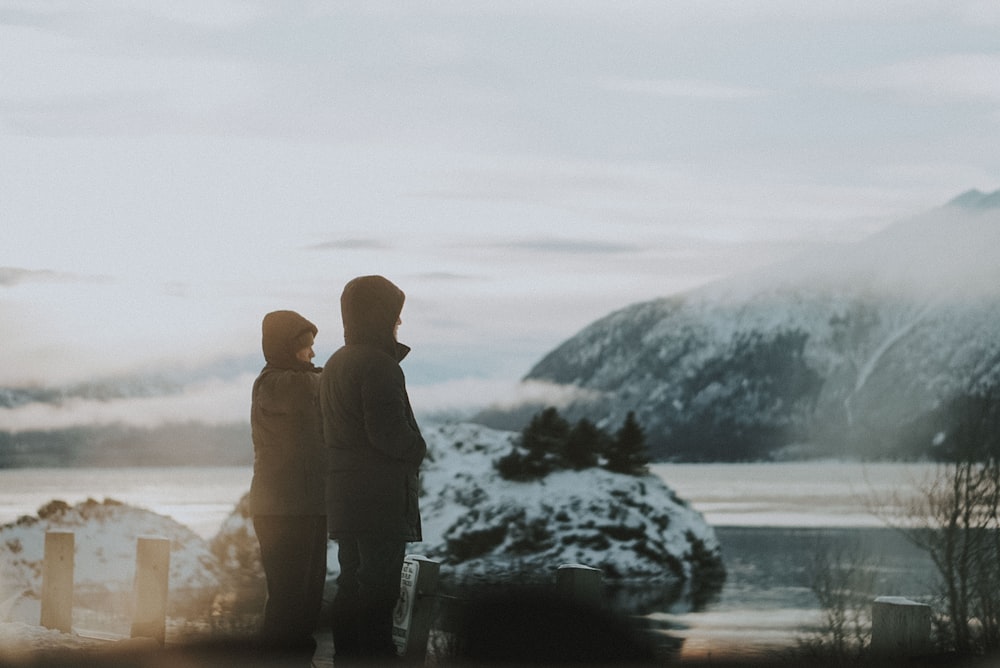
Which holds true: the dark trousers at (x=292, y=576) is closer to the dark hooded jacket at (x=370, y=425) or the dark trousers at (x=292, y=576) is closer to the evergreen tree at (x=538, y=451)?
the dark hooded jacket at (x=370, y=425)

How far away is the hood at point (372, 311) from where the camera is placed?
27.0 ft

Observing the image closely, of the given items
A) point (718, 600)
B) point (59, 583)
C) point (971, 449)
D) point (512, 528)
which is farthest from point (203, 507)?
point (59, 583)

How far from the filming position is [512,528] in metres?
80.8

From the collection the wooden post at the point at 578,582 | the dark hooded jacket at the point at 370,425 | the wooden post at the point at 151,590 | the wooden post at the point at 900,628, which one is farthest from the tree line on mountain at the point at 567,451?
the dark hooded jacket at the point at 370,425

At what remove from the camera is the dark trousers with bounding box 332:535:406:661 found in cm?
804

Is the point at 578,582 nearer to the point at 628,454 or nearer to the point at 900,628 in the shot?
the point at 900,628

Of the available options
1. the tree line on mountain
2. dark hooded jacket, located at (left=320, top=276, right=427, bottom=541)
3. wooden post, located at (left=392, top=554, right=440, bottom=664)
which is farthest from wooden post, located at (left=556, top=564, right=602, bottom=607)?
the tree line on mountain

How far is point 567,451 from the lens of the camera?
86.0 m

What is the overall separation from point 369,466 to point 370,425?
0.73 feet

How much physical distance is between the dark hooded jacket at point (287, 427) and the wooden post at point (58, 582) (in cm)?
347

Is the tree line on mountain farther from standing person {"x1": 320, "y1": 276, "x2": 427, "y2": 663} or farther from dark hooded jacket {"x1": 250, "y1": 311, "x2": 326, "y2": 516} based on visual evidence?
standing person {"x1": 320, "y1": 276, "x2": 427, "y2": 663}

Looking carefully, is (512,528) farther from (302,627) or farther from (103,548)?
(302,627)

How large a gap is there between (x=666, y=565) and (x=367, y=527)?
240ft

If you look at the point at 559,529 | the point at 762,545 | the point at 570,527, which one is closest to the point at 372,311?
the point at 559,529
